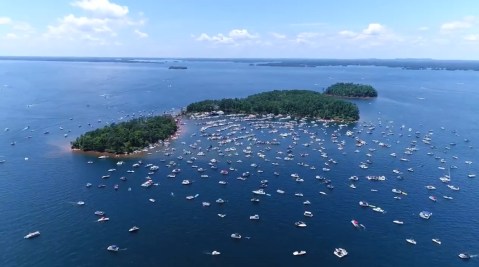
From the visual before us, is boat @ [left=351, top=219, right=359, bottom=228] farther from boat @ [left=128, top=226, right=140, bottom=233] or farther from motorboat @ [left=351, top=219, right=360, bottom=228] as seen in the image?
boat @ [left=128, top=226, right=140, bottom=233]

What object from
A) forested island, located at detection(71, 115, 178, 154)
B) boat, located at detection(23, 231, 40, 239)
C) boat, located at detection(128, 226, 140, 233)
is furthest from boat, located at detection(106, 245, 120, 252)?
forested island, located at detection(71, 115, 178, 154)

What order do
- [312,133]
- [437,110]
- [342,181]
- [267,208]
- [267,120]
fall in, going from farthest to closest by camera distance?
[437,110], [267,120], [312,133], [342,181], [267,208]

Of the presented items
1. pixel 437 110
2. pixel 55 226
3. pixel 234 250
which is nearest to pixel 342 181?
pixel 234 250

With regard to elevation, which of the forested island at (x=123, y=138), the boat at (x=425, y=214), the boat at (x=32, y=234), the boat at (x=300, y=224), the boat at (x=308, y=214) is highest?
the forested island at (x=123, y=138)

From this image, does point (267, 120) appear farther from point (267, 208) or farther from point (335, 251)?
point (335, 251)

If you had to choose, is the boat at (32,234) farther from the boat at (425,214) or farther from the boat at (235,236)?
the boat at (425,214)

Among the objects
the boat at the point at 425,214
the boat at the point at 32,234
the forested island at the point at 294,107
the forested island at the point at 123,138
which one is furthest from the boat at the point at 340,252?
the forested island at the point at 294,107
